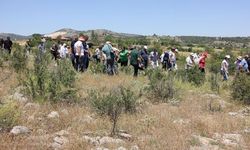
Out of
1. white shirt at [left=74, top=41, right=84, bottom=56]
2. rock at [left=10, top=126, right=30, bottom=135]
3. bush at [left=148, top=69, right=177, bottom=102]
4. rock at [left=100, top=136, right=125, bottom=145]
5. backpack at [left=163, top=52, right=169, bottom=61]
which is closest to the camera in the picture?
rock at [left=100, top=136, right=125, bottom=145]

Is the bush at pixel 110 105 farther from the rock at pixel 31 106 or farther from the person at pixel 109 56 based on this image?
the person at pixel 109 56

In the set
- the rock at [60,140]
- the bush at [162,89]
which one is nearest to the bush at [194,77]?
the bush at [162,89]

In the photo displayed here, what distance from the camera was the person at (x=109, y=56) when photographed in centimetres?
1806

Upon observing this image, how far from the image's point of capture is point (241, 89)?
13.8 meters

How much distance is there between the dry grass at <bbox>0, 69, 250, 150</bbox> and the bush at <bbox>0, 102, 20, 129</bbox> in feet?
1.13

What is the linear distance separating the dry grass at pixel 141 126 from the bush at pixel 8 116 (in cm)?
34

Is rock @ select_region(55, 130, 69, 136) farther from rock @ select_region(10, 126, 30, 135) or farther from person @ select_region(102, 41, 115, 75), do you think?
person @ select_region(102, 41, 115, 75)

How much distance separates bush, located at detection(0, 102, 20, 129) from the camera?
7898 millimetres

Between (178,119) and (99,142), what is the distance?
2732 mm

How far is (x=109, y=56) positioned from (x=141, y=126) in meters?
9.64

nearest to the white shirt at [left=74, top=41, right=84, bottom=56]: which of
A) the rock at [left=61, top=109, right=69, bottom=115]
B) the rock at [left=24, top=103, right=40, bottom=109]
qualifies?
the rock at [left=24, top=103, right=40, bottom=109]

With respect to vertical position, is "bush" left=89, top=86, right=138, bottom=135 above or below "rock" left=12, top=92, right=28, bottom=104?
above

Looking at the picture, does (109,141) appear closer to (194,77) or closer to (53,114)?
(53,114)

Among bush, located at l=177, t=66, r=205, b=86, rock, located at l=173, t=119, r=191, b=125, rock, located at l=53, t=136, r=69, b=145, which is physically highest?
rock, located at l=53, t=136, r=69, b=145
